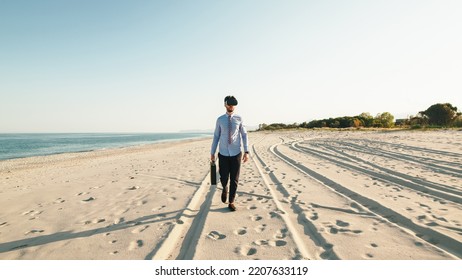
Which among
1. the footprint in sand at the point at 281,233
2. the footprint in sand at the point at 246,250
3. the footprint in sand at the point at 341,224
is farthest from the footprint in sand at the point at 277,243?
the footprint in sand at the point at 341,224

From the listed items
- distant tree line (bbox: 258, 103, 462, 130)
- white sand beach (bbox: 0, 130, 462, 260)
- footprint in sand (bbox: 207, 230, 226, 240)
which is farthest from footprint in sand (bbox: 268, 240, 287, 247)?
distant tree line (bbox: 258, 103, 462, 130)

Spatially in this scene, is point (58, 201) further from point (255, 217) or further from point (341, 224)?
point (341, 224)

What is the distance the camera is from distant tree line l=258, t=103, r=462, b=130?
48.9 metres

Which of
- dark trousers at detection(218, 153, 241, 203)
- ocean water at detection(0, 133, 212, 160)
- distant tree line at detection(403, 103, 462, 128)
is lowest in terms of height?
ocean water at detection(0, 133, 212, 160)

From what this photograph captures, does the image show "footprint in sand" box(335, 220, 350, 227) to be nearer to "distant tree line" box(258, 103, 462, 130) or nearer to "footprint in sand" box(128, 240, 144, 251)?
"footprint in sand" box(128, 240, 144, 251)

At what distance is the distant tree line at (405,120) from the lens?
161ft

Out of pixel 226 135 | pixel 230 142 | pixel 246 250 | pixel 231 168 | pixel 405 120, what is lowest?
pixel 246 250

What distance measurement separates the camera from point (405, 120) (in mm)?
62594

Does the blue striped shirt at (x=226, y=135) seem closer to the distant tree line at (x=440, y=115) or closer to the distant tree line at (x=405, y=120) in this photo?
the distant tree line at (x=405, y=120)

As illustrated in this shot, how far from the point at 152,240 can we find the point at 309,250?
2.31 m

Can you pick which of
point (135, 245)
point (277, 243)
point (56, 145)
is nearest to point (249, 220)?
point (277, 243)

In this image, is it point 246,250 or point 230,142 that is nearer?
point 246,250

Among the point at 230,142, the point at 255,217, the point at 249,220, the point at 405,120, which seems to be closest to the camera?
the point at 249,220
